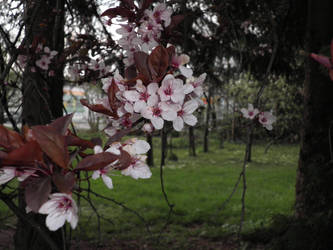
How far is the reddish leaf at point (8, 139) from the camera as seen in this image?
1.89ft

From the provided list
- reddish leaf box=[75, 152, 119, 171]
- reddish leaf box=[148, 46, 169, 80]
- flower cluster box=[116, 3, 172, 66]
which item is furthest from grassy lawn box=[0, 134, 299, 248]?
reddish leaf box=[75, 152, 119, 171]

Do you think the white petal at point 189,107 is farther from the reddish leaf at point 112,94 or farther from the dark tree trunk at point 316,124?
the dark tree trunk at point 316,124

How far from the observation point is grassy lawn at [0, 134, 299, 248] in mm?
3949

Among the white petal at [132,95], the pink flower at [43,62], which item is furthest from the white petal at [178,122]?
the pink flower at [43,62]

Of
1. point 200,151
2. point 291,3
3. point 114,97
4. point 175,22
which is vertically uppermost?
point 291,3

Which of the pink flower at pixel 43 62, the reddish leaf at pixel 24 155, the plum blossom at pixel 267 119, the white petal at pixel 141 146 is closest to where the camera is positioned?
the reddish leaf at pixel 24 155

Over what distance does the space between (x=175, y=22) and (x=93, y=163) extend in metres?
0.76

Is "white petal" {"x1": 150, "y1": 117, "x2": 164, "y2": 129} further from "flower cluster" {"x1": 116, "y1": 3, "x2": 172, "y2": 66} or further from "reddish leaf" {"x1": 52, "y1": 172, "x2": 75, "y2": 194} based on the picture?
"flower cluster" {"x1": 116, "y1": 3, "x2": 172, "y2": 66}

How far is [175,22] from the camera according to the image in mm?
1197

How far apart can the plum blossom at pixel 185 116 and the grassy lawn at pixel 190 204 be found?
174cm

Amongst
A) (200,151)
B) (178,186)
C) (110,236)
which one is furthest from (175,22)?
(200,151)

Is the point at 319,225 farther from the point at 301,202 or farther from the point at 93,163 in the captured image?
the point at 93,163

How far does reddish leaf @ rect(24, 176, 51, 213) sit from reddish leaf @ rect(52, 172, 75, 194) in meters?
0.01

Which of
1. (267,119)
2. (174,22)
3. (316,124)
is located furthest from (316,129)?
(174,22)
